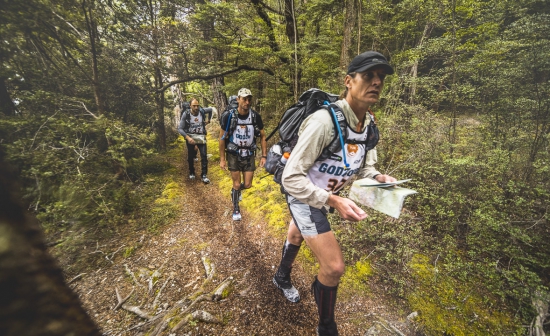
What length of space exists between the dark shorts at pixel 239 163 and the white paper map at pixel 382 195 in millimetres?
3214

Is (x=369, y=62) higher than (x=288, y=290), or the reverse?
(x=369, y=62)

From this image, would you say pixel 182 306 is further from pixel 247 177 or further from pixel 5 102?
pixel 5 102

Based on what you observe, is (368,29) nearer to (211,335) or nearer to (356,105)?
(356,105)

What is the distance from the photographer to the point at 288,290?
118 inches

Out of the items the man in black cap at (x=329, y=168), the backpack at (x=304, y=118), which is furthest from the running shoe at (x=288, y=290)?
the backpack at (x=304, y=118)

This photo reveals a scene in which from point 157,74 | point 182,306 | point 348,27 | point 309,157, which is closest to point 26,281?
point 309,157

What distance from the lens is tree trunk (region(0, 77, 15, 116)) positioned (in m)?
4.43

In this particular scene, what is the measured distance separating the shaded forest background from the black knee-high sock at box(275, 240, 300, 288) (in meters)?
1.26

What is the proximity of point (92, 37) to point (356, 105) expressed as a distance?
7.26m

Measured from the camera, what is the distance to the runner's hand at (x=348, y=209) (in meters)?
1.72

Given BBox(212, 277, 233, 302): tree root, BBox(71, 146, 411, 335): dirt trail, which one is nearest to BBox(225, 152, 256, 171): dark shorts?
BBox(71, 146, 411, 335): dirt trail

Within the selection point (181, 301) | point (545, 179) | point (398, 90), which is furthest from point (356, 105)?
point (398, 90)

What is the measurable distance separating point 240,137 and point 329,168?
9.81ft

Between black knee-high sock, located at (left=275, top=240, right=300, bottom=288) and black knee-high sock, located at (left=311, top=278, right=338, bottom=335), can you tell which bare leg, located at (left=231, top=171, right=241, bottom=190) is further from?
black knee-high sock, located at (left=311, top=278, right=338, bottom=335)
